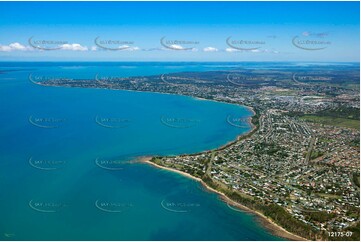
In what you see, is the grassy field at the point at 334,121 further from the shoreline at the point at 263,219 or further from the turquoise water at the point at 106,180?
the shoreline at the point at 263,219

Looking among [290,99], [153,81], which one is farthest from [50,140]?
[153,81]

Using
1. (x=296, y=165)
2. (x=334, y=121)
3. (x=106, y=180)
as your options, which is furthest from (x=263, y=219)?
(x=334, y=121)

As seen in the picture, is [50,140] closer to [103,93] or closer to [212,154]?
[212,154]

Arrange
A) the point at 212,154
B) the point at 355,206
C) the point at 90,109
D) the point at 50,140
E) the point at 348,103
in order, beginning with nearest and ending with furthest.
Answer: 1. the point at 355,206
2. the point at 212,154
3. the point at 50,140
4. the point at 90,109
5. the point at 348,103

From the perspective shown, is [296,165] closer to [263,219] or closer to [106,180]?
[263,219]

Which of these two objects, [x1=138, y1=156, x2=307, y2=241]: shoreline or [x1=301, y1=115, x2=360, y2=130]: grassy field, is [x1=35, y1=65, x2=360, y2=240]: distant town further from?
[x1=138, y1=156, x2=307, y2=241]: shoreline

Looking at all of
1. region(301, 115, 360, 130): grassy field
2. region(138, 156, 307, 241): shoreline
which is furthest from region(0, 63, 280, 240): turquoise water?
region(301, 115, 360, 130): grassy field
